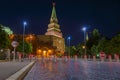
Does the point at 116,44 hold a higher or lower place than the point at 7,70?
higher

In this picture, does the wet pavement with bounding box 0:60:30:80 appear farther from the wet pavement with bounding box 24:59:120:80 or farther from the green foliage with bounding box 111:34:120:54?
the green foliage with bounding box 111:34:120:54

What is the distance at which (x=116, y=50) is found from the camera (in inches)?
2648

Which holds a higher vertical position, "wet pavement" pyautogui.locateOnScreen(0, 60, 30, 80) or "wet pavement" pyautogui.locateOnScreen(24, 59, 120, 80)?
"wet pavement" pyautogui.locateOnScreen(0, 60, 30, 80)

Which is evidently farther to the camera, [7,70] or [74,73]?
[7,70]

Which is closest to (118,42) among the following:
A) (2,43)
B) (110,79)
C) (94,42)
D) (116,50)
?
(116,50)

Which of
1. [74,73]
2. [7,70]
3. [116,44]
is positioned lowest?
[74,73]

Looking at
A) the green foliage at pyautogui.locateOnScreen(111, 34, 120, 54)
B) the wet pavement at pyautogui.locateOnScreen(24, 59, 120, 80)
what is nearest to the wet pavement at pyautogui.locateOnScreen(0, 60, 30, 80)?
the wet pavement at pyautogui.locateOnScreen(24, 59, 120, 80)

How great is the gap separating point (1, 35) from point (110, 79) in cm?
4337

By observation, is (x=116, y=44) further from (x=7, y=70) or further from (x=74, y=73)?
(x=74, y=73)

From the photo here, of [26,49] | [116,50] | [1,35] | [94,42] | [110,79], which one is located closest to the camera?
[110,79]

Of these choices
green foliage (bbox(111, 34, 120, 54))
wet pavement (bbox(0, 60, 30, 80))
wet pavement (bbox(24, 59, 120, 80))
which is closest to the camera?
wet pavement (bbox(0, 60, 30, 80))

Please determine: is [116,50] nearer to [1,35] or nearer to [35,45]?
[1,35]

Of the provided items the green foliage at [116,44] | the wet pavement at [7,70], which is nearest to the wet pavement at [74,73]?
the wet pavement at [7,70]

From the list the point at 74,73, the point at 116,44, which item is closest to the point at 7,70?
the point at 74,73
